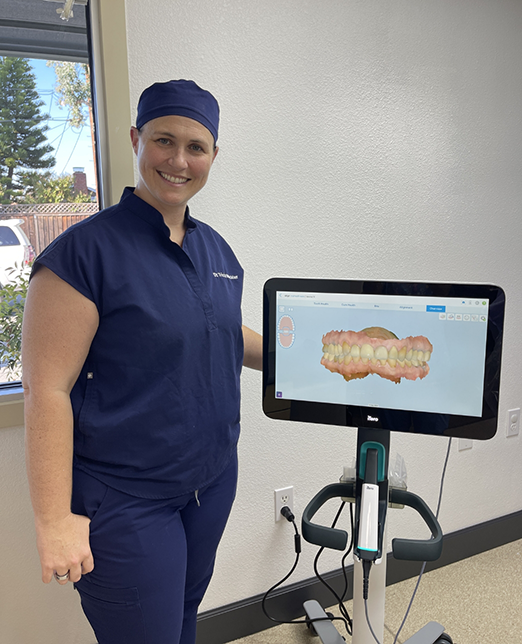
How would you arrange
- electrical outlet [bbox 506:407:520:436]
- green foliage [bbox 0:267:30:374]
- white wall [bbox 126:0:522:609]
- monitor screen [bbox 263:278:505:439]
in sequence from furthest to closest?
electrical outlet [bbox 506:407:520:436]
white wall [bbox 126:0:522:609]
green foliage [bbox 0:267:30:374]
monitor screen [bbox 263:278:505:439]

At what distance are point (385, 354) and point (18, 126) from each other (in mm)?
1082

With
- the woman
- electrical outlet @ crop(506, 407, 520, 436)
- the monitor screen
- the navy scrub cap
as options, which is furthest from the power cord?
the navy scrub cap

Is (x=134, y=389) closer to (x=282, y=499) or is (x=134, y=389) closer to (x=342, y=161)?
(x=282, y=499)

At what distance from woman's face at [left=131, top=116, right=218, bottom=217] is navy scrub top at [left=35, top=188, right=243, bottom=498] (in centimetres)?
4

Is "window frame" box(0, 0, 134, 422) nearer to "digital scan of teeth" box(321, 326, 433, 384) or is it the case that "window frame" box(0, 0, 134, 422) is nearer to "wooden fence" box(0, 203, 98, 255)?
"wooden fence" box(0, 203, 98, 255)

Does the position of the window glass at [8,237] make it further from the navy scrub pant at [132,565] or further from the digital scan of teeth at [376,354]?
the digital scan of teeth at [376,354]

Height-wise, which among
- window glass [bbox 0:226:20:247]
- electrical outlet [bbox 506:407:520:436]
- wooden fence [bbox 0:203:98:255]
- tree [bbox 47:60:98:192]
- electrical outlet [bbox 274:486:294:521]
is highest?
tree [bbox 47:60:98:192]

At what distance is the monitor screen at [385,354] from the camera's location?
985mm

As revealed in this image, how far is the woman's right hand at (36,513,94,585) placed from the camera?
1001 millimetres

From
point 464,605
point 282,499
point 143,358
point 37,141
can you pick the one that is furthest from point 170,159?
point 464,605

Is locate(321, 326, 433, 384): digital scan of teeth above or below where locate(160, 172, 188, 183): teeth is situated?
below

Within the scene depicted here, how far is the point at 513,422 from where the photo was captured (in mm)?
2227

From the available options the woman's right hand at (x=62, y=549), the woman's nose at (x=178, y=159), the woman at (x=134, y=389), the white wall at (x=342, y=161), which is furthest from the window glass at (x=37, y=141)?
the woman's right hand at (x=62, y=549)

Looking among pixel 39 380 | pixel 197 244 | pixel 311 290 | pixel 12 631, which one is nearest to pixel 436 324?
pixel 311 290
